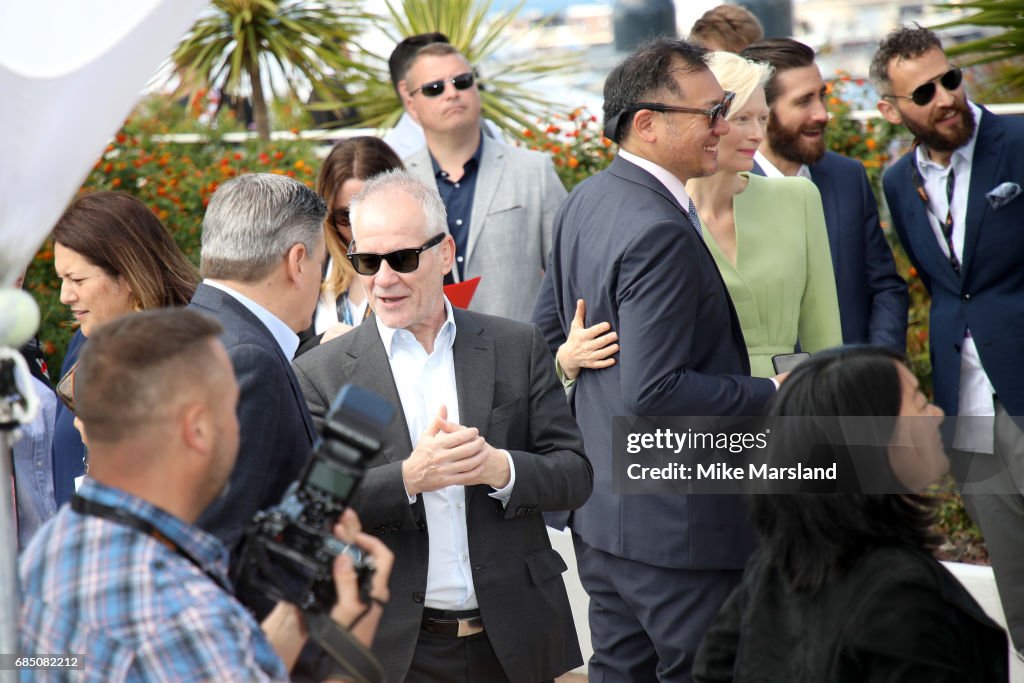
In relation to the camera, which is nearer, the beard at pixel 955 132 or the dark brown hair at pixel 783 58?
the beard at pixel 955 132

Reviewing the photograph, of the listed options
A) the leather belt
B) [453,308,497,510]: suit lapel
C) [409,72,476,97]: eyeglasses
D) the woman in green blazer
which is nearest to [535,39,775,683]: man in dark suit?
the woman in green blazer

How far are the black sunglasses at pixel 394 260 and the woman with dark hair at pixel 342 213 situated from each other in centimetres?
160

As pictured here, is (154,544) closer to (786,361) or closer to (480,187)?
(786,361)

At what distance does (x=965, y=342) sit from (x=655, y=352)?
1.96m

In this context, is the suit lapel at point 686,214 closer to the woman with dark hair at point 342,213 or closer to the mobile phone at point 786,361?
the mobile phone at point 786,361

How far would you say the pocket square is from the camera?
4609mm

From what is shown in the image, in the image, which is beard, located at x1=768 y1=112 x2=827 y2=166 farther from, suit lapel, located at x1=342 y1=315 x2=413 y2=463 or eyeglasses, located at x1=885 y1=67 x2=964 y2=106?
suit lapel, located at x1=342 y1=315 x2=413 y2=463

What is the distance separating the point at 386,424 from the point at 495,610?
4.48 ft

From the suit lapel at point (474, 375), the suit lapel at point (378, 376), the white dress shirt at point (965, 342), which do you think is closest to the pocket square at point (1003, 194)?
the white dress shirt at point (965, 342)

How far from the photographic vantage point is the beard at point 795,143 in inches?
195

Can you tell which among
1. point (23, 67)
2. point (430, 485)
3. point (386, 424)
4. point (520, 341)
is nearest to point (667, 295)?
point (520, 341)

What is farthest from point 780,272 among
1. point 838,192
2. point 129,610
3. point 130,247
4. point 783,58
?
point 129,610

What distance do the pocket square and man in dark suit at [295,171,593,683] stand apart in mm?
2228

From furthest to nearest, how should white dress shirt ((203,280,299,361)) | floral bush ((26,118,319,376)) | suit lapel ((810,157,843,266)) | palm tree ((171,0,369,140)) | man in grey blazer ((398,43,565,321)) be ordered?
palm tree ((171,0,369,140)) → floral bush ((26,118,319,376)) → man in grey blazer ((398,43,565,321)) → suit lapel ((810,157,843,266)) → white dress shirt ((203,280,299,361))
